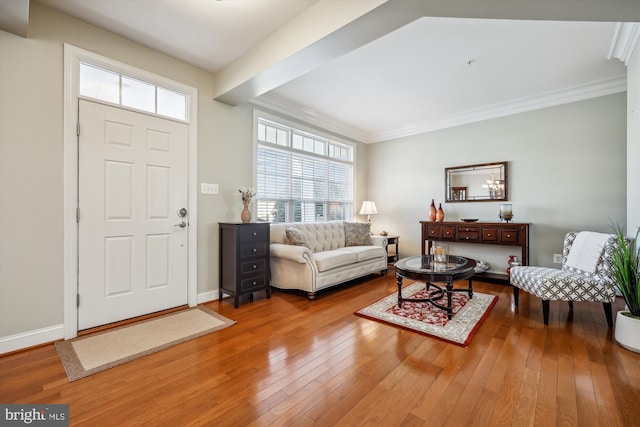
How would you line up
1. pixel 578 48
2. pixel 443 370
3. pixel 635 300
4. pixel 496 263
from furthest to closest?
pixel 496 263 → pixel 578 48 → pixel 635 300 → pixel 443 370

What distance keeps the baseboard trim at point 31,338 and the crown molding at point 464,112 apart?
10.4 feet

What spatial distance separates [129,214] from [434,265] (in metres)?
3.09

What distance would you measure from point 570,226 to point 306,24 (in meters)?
4.26

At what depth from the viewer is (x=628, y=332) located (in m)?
2.08

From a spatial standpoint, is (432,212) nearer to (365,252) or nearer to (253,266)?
(365,252)

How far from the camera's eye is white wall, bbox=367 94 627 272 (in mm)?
3615

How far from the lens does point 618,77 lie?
3.44 metres

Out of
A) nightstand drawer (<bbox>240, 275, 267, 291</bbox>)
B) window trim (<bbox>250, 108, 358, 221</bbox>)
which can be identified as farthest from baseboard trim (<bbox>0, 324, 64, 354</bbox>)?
window trim (<bbox>250, 108, 358, 221</bbox>)

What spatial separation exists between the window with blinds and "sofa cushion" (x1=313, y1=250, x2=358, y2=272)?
1076 mm

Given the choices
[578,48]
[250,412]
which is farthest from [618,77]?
[250,412]

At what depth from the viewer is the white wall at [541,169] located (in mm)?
3615

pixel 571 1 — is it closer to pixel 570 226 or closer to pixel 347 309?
pixel 347 309

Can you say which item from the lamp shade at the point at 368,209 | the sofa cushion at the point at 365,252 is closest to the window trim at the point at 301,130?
the lamp shade at the point at 368,209

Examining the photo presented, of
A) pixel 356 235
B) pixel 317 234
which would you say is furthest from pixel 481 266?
pixel 317 234
